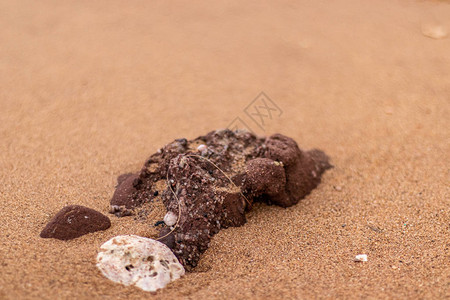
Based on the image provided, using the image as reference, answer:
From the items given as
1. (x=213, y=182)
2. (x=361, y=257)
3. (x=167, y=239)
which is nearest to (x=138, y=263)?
(x=167, y=239)

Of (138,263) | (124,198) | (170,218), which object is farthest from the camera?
(124,198)

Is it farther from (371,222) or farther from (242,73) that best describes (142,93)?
(371,222)

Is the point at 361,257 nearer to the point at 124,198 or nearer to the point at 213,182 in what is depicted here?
the point at 213,182

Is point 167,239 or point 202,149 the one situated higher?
point 202,149

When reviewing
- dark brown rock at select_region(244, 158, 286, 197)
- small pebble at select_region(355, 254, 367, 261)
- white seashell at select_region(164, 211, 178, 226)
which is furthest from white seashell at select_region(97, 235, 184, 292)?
small pebble at select_region(355, 254, 367, 261)

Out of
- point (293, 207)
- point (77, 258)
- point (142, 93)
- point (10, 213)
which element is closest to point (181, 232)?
point (77, 258)

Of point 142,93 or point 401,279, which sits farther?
point 142,93
